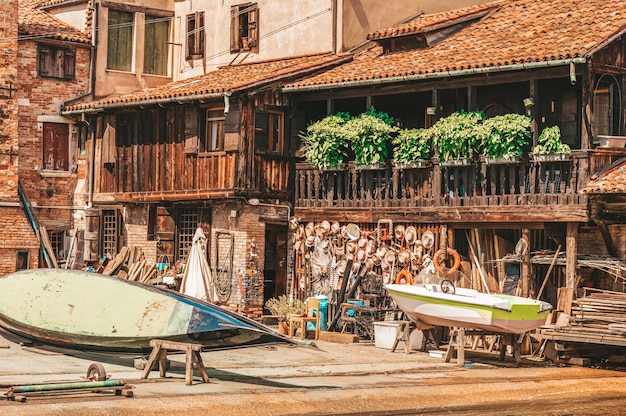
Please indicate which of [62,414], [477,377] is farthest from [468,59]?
[62,414]

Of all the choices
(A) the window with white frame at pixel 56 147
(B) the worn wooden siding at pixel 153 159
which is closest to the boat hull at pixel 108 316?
(B) the worn wooden siding at pixel 153 159

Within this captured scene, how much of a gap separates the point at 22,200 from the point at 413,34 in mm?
11480

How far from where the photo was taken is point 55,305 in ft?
67.9

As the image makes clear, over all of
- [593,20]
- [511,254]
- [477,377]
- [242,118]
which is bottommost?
[477,377]

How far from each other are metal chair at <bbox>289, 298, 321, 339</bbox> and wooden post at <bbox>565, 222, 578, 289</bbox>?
18.4 feet

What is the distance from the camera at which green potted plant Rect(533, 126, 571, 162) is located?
23.3m

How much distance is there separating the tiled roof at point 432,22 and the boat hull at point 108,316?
34.5 ft

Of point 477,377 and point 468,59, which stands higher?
point 468,59

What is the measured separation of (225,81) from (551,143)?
9.23m

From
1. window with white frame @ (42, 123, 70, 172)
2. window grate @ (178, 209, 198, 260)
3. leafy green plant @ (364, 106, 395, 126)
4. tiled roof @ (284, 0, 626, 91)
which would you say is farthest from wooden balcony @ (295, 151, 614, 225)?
window with white frame @ (42, 123, 70, 172)

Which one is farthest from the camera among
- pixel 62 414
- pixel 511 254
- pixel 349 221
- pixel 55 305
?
pixel 349 221

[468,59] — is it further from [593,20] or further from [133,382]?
[133,382]

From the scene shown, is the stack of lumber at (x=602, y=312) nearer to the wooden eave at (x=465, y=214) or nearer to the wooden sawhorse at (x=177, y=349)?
the wooden eave at (x=465, y=214)

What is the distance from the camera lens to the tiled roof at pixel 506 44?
2380 cm
